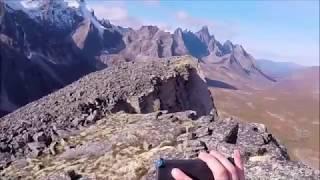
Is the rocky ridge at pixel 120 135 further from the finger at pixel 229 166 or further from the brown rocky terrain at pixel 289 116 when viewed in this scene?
the brown rocky terrain at pixel 289 116

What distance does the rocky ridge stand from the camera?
49.3 ft

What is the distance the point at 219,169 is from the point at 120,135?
13353 mm

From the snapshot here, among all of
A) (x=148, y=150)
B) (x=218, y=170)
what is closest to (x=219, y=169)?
(x=218, y=170)

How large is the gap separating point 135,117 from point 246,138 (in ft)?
14.7

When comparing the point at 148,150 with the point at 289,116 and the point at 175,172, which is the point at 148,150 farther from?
the point at 289,116

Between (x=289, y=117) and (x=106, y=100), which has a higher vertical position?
(x=106, y=100)

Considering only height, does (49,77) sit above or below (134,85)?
below

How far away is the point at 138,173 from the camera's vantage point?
14.6 meters

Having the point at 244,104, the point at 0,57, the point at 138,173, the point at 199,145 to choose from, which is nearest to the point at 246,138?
the point at 199,145

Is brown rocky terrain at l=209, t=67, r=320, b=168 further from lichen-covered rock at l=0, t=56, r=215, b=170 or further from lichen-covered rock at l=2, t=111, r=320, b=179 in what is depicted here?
lichen-covered rock at l=2, t=111, r=320, b=179

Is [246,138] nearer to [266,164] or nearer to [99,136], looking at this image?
[266,164]

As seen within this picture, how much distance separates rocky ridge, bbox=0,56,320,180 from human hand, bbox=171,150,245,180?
9.58 m

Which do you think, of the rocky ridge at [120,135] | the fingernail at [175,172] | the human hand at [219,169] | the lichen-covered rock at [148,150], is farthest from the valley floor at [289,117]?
the fingernail at [175,172]

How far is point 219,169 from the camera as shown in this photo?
4340 mm
